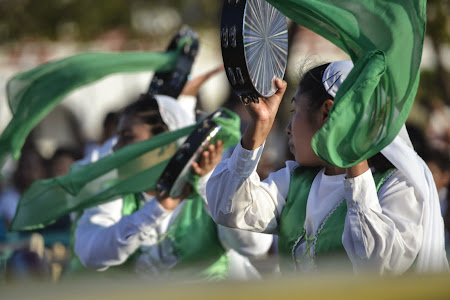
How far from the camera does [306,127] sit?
2.94 m

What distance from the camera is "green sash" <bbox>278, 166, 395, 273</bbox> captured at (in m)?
2.86

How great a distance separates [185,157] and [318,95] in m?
1.15

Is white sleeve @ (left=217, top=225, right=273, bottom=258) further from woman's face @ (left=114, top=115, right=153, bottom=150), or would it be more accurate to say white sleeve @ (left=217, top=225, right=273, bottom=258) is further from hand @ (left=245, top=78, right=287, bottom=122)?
hand @ (left=245, top=78, right=287, bottom=122)

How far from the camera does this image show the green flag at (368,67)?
2.56 metres

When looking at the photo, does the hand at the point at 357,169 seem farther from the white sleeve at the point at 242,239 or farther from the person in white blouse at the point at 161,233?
the white sleeve at the point at 242,239

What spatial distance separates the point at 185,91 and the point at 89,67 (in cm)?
94

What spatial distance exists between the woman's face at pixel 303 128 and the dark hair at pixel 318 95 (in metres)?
0.02

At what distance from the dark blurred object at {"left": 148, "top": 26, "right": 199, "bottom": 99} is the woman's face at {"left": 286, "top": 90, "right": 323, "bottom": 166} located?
6.41ft

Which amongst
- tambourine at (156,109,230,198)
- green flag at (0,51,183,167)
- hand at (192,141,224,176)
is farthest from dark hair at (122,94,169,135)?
hand at (192,141,224,176)

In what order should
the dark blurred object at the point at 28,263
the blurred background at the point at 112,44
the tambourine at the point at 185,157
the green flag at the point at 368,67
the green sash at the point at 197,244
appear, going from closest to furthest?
the green flag at the point at 368,67 < the tambourine at the point at 185,157 < the green sash at the point at 197,244 < the dark blurred object at the point at 28,263 < the blurred background at the point at 112,44

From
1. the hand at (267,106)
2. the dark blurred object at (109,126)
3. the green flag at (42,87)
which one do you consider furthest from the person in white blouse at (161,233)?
the dark blurred object at (109,126)

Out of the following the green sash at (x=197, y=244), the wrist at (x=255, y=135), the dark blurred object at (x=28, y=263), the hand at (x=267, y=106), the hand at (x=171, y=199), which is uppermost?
the hand at (x=267, y=106)

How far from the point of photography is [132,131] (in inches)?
185

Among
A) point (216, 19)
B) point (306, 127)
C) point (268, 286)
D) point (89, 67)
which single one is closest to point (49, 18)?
point (216, 19)
